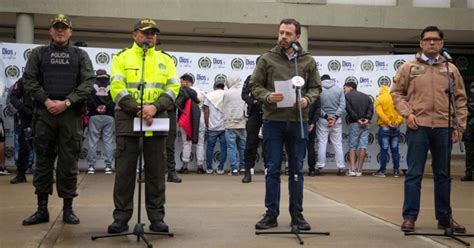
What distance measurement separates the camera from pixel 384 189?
35.1ft

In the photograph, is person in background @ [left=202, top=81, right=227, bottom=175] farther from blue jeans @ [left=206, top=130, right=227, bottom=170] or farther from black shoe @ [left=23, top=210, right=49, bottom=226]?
black shoe @ [left=23, top=210, right=49, bottom=226]

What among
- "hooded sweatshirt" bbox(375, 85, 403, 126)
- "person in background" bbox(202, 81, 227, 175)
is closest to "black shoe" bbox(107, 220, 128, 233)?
"person in background" bbox(202, 81, 227, 175)

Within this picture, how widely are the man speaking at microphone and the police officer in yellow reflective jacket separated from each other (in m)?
1.00

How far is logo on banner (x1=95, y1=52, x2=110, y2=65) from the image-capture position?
13.1 meters

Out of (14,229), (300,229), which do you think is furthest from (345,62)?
(14,229)

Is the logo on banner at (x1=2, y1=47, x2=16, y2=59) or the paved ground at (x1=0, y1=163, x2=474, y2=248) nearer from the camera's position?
the paved ground at (x1=0, y1=163, x2=474, y2=248)

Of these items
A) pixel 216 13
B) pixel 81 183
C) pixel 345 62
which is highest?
pixel 216 13

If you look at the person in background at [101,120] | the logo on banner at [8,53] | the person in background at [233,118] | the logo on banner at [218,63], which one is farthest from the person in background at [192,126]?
the logo on banner at [8,53]

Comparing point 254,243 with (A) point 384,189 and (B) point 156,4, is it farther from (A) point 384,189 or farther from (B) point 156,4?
(B) point 156,4

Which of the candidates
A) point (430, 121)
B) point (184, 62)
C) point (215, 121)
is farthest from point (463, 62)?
point (430, 121)

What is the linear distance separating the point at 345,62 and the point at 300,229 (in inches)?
328

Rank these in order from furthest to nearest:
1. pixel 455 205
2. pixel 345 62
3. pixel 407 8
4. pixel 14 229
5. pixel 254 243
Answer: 1. pixel 407 8
2. pixel 345 62
3. pixel 455 205
4. pixel 14 229
5. pixel 254 243

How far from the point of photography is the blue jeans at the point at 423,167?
6.46m

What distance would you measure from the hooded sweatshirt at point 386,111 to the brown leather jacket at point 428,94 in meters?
6.55
